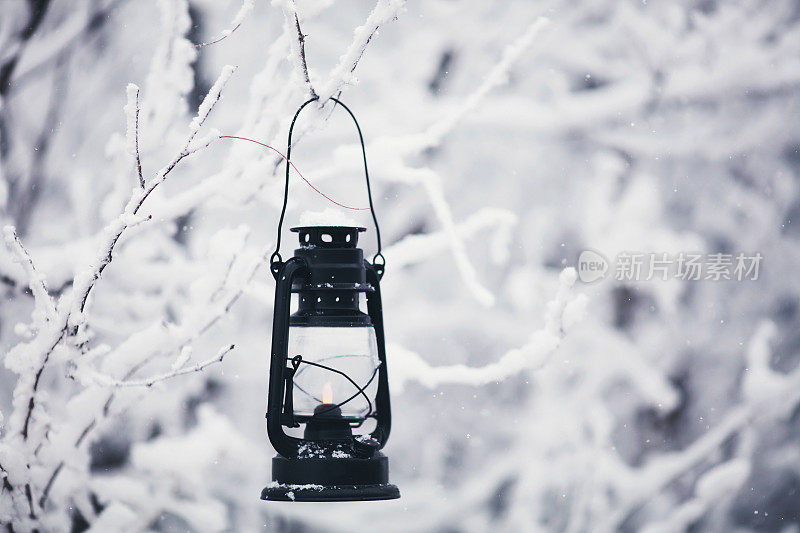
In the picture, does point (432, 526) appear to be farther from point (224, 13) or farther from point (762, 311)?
point (224, 13)

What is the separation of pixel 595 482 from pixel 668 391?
0.31m

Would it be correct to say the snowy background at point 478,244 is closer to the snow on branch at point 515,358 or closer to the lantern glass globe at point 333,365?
the snow on branch at point 515,358

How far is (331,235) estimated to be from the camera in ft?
3.60

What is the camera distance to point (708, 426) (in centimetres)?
211

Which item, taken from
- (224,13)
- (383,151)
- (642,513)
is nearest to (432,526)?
(642,513)

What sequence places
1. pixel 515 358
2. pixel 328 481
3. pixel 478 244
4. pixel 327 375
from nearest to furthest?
1. pixel 328 481
2. pixel 327 375
3. pixel 515 358
4. pixel 478 244

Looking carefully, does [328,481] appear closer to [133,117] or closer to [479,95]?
[133,117]

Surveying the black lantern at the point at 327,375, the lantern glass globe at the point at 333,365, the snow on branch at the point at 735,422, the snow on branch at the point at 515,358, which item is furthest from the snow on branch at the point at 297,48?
the snow on branch at the point at 735,422

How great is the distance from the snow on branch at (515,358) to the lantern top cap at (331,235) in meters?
0.40

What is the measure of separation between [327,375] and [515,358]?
1.86ft

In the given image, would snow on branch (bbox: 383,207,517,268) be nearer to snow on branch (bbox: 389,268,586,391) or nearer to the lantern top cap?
snow on branch (bbox: 389,268,586,391)

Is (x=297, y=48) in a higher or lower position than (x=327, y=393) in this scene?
higher

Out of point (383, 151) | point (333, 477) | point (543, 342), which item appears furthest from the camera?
point (383, 151)

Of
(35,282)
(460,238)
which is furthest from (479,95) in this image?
(35,282)
